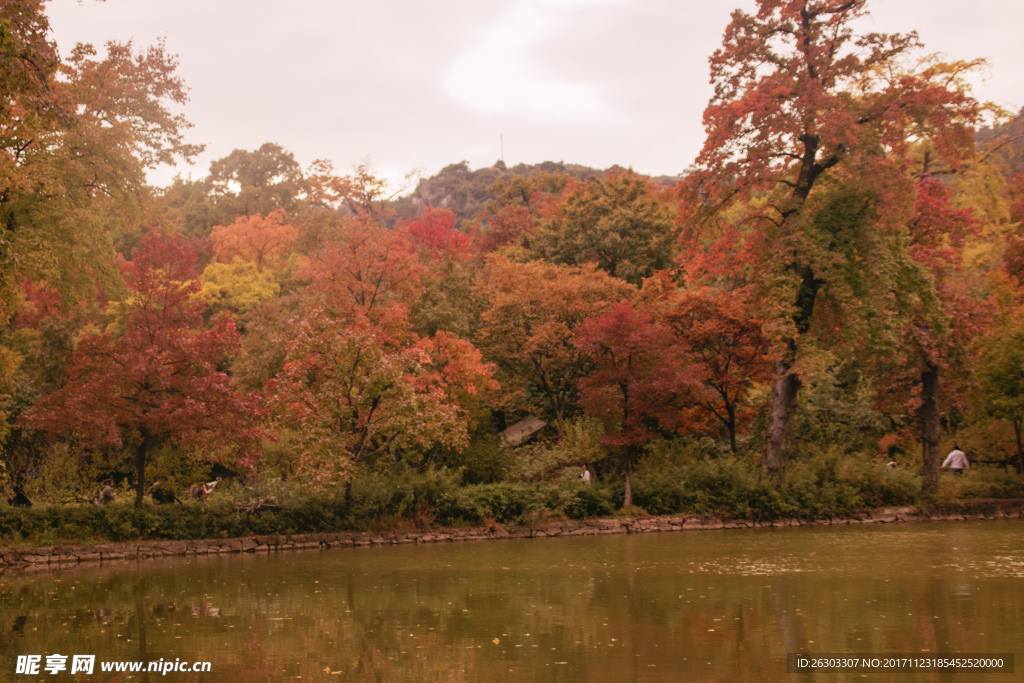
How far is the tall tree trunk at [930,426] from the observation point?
871 inches

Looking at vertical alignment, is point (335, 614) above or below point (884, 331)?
below

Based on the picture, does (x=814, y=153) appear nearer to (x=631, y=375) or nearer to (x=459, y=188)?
(x=631, y=375)

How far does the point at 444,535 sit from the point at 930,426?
15.0 meters

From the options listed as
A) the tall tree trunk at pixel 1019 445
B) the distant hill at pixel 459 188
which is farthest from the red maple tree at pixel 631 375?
the distant hill at pixel 459 188

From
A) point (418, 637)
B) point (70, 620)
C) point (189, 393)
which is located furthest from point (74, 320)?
point (418, 637)

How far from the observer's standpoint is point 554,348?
25.4 metres

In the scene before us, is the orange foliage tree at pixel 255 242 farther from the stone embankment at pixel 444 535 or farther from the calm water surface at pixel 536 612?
the calm water surface at pixel 536 612

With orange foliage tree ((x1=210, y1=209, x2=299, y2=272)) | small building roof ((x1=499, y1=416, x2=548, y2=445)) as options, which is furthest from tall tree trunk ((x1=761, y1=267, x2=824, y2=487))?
orange foliage tree ((x1=210, y1=209, x2=299, y2=272))

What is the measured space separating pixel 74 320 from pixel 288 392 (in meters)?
11.5

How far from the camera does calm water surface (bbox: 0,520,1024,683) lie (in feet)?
22.1

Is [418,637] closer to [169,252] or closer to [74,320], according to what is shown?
[169,252]

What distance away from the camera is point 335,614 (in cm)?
934

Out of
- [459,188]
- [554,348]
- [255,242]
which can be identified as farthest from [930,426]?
[459,188]

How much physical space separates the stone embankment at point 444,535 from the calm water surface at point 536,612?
43.2 inches
